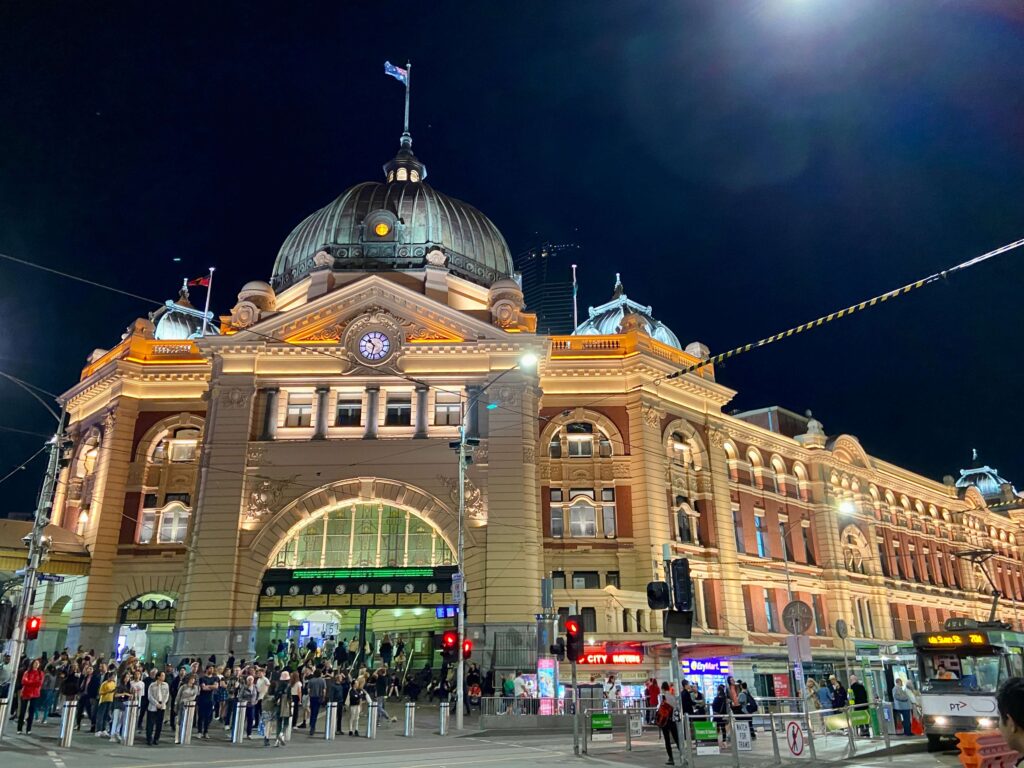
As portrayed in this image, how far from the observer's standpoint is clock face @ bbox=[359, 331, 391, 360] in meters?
44.7

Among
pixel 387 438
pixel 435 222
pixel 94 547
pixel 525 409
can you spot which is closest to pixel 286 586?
pixel 387 438

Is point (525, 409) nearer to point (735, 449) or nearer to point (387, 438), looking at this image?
point (387, 438)

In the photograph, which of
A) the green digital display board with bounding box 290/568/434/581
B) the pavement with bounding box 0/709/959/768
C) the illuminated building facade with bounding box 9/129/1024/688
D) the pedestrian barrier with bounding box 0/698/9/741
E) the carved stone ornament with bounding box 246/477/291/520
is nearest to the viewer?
the pavement with bounding box 0/709/959/768

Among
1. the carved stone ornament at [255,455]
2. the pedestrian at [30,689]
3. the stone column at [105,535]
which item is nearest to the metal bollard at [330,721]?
the pedestrian at [30,689]

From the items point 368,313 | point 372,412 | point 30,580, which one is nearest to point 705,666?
point 372,412

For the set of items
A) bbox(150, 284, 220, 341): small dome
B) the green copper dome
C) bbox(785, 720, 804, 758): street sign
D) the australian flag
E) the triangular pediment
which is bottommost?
bbox(785, 720, 804, 758): street sign

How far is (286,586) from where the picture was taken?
40781mm

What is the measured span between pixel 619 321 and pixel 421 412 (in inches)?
787

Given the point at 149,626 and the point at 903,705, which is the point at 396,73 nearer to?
the point at 149,626

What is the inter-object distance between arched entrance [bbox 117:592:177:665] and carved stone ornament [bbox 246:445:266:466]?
8407mm

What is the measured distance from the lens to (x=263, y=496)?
42188 millimetres

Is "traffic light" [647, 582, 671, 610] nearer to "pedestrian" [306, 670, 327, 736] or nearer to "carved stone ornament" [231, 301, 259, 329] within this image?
"pedestrian" [306, 670, 327, 736]

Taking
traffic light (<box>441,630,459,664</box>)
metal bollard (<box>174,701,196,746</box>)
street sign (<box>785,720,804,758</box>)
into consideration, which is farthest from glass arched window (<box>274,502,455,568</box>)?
street sign (<box>785,720,804,758</box>)

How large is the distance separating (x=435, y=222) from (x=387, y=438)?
1760 cm
